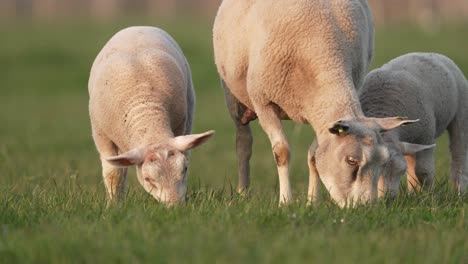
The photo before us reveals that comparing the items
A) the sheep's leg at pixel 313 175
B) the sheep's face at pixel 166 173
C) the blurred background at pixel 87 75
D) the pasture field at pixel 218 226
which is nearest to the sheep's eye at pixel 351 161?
the pasture field at pixel 218 226

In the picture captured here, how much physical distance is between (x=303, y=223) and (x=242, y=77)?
7.36ft

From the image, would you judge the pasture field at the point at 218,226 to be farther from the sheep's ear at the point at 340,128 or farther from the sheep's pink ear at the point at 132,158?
the sheep's ear at the point at 340,128

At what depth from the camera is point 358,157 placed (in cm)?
612

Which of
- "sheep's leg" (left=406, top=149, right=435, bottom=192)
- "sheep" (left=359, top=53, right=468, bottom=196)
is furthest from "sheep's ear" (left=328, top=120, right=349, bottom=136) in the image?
"sheep's leg" (left=406, top=149, right=435, bottom=192)

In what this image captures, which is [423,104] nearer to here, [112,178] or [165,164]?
[165,164]

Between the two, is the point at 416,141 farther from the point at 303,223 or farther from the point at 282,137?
the point at 303,223

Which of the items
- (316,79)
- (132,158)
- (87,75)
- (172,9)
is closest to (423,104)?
(316,79)

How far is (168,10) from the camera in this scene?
162 ft

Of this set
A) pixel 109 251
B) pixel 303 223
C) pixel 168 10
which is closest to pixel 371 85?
pixel 303 223

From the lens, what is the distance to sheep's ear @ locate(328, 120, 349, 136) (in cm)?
604

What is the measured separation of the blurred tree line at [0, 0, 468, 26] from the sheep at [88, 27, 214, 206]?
30.8 m

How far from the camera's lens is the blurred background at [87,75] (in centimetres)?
1075

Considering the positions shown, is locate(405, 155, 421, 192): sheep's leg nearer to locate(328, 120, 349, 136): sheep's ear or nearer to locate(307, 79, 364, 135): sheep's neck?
locate(307, 79, 364, 135): sheep's neck

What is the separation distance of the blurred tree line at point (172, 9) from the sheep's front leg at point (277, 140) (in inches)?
1236
